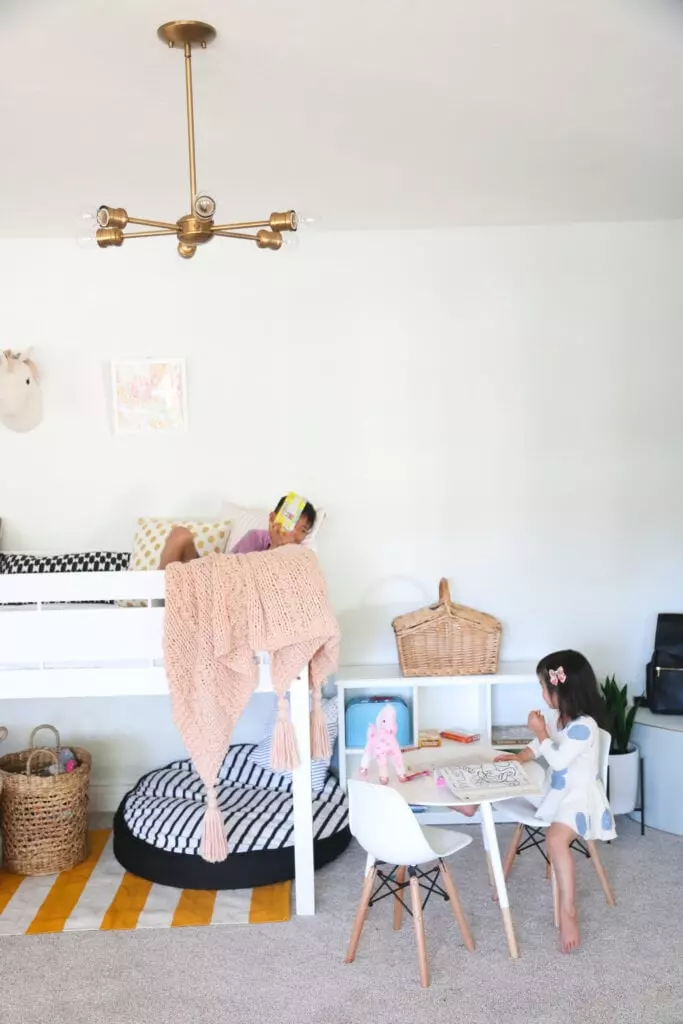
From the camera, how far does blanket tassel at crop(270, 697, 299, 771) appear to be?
118 inches

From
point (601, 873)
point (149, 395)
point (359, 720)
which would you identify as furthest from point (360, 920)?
point (149, 395)

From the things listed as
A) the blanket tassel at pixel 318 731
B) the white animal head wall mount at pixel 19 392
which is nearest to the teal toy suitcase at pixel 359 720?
the blanket tassel at pixel 318 731

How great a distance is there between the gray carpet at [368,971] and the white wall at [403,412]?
1243 mm

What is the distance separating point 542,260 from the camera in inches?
156

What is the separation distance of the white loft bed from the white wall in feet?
3.41

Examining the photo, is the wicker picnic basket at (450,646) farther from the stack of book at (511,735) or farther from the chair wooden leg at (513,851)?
the chair wooden leg at (513,851)

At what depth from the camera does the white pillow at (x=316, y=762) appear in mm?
3678

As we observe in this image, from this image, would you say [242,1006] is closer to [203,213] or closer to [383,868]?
[383,868]

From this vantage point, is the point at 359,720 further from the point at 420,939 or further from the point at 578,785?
the point at 420,939

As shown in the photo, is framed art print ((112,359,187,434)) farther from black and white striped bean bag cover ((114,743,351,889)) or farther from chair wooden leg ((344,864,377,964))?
chair wooden leg ((344,864,377,964))

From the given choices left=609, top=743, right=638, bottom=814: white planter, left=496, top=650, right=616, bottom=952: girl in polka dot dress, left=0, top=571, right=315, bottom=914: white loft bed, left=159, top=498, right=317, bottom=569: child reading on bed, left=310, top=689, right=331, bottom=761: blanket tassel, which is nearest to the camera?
left=496, top=650, right=616, bottom=952: girl in polka dot dress

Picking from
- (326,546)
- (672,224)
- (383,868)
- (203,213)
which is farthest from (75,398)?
(672,224)

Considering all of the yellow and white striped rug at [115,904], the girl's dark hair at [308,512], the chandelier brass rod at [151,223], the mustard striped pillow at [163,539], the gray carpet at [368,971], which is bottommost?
the yellow and white striped rug at [115,904]

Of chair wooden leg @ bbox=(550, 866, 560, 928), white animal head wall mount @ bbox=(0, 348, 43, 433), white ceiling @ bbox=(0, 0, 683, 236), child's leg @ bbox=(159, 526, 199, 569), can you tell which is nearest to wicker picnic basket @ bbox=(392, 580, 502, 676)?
child's leg @ bbox=(159, 526, 199, 569)
